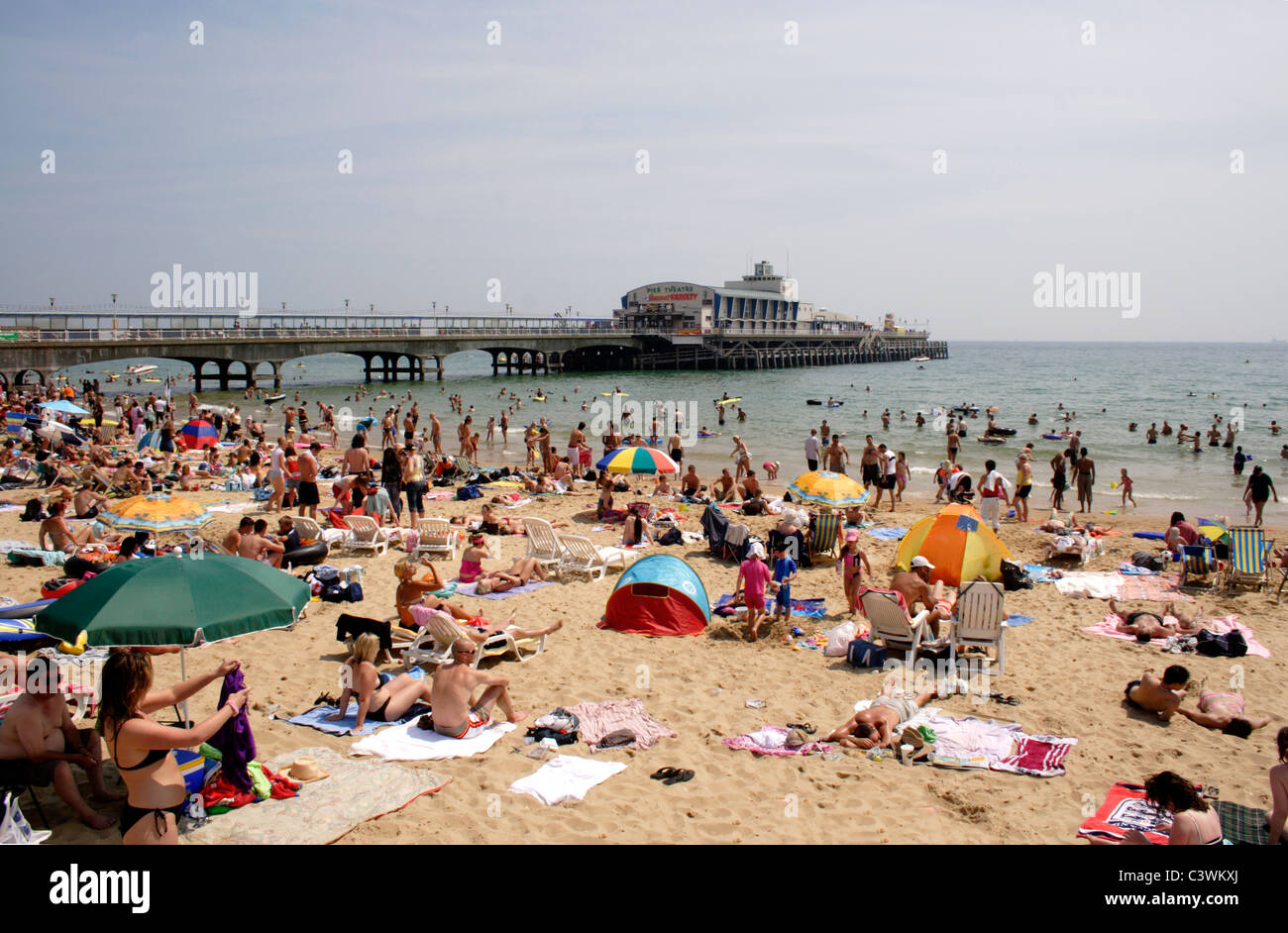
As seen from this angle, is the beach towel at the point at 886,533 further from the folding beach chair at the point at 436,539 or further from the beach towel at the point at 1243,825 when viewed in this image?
the beach towel at the point at 1243,825

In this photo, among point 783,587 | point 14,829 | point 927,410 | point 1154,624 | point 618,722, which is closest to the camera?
point 14,829

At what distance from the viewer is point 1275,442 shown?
33094 millimetres

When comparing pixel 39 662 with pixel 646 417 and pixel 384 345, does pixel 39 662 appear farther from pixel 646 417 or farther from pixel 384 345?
pixel 384 345

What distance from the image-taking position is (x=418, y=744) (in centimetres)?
583

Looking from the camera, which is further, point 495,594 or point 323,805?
point 495,594

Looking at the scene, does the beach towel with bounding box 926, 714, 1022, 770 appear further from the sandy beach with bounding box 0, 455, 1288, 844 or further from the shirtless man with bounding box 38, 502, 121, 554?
the shirtless man with bounding box 38, 502, 121, 554

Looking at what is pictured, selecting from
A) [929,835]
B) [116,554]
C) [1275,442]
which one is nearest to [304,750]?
[929,835]

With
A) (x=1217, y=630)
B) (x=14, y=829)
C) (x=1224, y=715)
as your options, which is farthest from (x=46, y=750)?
(x=1217, y=630)

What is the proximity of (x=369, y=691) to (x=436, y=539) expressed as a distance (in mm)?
5455

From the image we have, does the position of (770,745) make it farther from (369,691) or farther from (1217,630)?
(1217,630)

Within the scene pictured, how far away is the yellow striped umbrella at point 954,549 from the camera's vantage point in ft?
31.8

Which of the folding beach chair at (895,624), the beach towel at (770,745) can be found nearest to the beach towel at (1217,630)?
the folding beach chair at (895,624)

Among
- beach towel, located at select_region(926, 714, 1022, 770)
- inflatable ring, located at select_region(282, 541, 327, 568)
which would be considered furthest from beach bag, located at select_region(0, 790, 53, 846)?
inflatable ring, located at select_region(282, 541, 327, 568)

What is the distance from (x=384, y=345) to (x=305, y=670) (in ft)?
166
